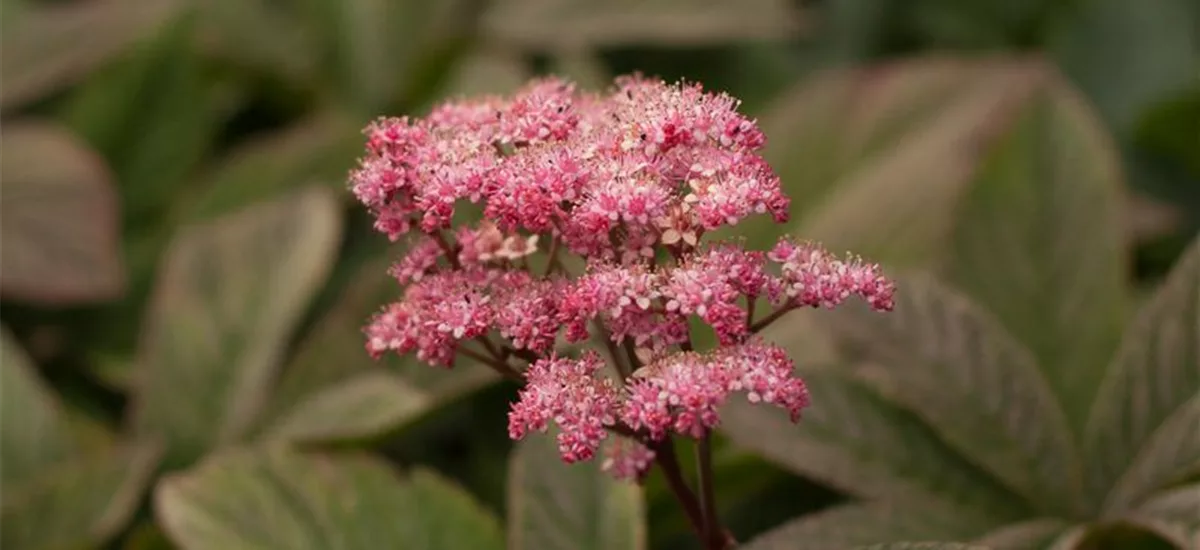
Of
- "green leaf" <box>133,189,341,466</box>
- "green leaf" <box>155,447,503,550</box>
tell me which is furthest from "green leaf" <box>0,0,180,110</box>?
"green leaf" <box>155,447,503,550</box>

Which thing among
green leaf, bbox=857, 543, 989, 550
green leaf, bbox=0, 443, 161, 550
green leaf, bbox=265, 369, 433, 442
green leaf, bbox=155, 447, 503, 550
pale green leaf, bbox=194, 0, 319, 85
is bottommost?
green leaf, bbox=0, 443, 161, 550

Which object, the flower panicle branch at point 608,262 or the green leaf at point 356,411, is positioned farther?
the green leaf at point 356,411

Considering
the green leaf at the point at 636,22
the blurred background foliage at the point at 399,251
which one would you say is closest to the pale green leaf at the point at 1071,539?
the blurred background foliage at the point at 399,251

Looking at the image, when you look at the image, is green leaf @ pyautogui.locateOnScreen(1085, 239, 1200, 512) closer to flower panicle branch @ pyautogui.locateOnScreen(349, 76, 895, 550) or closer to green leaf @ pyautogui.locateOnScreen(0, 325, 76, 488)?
flower panicle branch @ pyautogui.locateOnScreen(349, 76, 895, 550)

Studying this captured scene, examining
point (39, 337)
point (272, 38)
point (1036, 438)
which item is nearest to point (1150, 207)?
point (1036, 438)

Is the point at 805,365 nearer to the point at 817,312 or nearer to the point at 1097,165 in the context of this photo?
the point at 817,312

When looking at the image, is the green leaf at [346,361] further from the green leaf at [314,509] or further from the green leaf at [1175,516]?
the green leaf at [1175,516]
